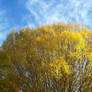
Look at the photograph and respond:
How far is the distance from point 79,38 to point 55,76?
13.8ft

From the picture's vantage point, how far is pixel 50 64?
33.4 feet

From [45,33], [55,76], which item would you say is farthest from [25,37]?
[55,76]

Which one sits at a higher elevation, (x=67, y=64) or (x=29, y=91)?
(x=67, y=64)

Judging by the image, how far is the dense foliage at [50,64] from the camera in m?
10.6

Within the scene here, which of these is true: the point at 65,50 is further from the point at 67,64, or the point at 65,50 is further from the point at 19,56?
the point at 19,56

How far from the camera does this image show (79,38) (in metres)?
11.2

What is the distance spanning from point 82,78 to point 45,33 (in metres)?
5.68

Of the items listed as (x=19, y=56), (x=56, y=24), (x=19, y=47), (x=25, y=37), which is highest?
(x=56, y=24)

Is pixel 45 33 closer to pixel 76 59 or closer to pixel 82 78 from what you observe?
pixel 76 59

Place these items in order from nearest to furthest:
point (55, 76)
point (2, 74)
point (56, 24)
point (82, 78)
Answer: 1. point (55, 76)
2. point (82, 78)
3. point (2, 74)
4. point (56, 24)

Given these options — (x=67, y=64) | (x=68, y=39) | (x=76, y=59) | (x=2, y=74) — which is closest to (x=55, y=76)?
(x=67, y=64)

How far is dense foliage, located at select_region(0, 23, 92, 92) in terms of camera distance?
10602 mm

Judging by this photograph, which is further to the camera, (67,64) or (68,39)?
(68,39)

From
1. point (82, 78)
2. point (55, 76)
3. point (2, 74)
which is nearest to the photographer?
point (55, 76)
